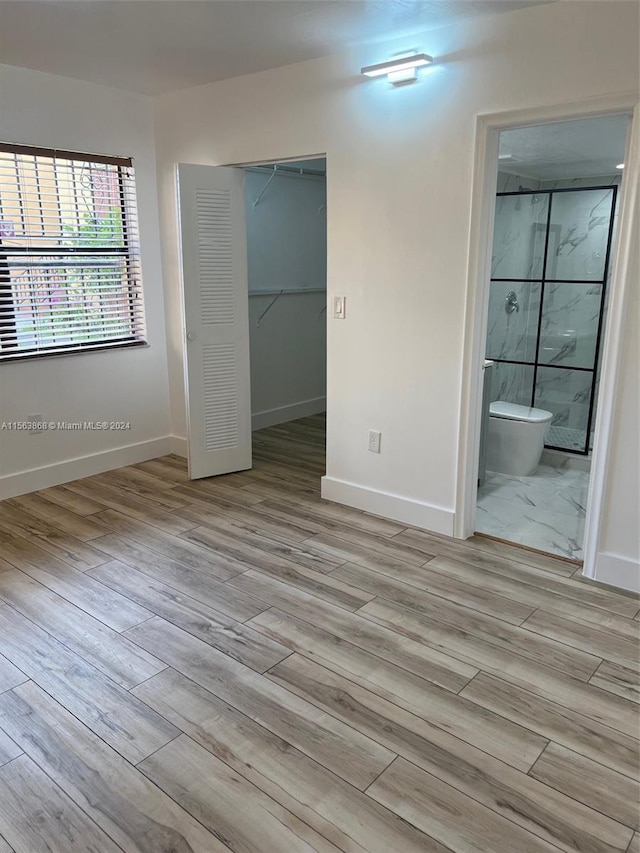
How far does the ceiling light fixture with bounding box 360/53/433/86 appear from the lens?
288 cm

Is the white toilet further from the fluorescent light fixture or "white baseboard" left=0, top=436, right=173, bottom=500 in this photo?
"white baseboard" left=0, top=436, right=173, bottom=500

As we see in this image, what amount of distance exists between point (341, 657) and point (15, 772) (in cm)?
111

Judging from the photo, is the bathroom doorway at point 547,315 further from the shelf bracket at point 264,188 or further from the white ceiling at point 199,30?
the shelf bracket at point 264,188

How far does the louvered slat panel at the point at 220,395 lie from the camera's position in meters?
4.11

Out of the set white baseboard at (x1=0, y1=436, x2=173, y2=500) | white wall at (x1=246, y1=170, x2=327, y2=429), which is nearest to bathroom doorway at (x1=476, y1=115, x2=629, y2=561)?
white wall at (x1=246, y1=170, x2=327, y2=429)

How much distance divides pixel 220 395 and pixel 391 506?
55.1 inches

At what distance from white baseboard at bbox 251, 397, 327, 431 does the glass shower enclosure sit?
5.50 feet

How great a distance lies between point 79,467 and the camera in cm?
425

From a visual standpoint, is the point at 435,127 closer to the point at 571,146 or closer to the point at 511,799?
the point at 571,146

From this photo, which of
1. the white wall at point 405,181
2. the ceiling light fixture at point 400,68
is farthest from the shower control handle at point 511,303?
the ceiling light fixture at point 400,68

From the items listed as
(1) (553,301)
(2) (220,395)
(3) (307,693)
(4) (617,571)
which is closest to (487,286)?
(4) (617,571)

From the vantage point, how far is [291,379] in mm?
5789

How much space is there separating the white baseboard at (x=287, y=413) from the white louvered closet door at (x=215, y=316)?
1.15 m

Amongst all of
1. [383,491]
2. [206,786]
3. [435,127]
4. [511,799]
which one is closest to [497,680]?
[511,799]
